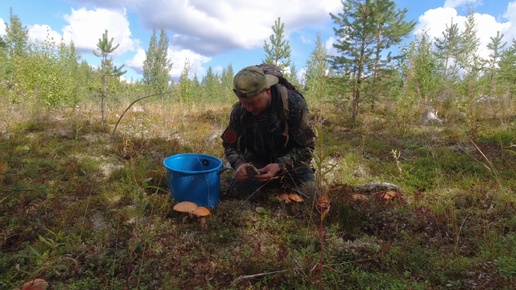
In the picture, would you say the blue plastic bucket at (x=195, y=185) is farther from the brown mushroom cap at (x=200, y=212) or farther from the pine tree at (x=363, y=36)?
the pine tree at (x=363, y=36)

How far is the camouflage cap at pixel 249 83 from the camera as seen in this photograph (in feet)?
9.59

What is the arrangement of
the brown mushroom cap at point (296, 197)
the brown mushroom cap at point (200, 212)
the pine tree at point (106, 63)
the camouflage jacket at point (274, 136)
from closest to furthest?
1. the brown mushroom cap at point (200, 212)
2. the brown mushroom cap at point (296, 197)
3. the camouflage jacket at point (274, 136)
4. the pine tree at point (106, 63)

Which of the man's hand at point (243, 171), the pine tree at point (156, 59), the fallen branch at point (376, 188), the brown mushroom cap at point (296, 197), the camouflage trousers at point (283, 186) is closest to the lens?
the man's hand at point (243, 171)

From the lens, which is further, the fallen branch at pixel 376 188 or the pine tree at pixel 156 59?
the pine tree at pixel 156 59

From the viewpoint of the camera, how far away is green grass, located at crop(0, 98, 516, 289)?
7.13 feet

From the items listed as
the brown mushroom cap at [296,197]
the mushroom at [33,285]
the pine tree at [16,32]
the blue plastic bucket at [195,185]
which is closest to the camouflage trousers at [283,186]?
the brown mushroom cap at [296,197]

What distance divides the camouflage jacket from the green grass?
593mm

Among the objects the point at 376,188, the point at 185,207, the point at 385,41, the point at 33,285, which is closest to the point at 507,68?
the point at 385,41

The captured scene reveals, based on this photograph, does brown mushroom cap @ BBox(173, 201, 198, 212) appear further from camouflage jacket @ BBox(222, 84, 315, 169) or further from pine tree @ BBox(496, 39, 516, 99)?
pine tree @ BBox(496, 39, 516, 99)

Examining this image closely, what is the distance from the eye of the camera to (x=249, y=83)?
2.94 meters

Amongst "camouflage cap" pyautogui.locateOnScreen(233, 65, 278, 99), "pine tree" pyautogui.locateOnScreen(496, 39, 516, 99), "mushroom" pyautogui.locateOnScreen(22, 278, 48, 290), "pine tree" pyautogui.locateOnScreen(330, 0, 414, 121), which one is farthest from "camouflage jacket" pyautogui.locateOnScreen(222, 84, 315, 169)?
"pine tree" pyautogui.locateOnScreen(496, 39, 516, 99)

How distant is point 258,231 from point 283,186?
854 millimetres

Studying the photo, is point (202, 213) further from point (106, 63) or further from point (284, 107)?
point (106, 63)

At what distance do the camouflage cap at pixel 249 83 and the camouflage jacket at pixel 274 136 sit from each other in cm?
50
